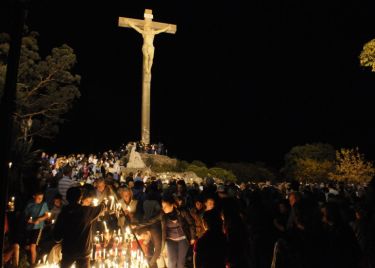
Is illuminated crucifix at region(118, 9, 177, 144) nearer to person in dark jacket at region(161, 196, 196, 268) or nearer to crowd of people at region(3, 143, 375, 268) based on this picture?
crowd of people at region(3, 143, 375, 268)

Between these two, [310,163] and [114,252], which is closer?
[114,252]

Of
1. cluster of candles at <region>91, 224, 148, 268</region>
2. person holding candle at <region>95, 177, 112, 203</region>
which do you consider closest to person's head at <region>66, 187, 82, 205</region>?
cluster of candles at <region>91, 224, 148, 268</region>

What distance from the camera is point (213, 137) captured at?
205 ft

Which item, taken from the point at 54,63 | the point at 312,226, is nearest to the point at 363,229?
the point at 312,226

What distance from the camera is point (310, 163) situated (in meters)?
44.5

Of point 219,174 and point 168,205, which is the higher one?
point 219,174

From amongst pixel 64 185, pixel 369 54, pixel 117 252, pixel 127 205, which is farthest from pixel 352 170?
pixel 117 252

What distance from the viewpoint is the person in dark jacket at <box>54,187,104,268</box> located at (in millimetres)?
4668

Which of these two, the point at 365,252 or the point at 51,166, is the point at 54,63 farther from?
the point at 365,252

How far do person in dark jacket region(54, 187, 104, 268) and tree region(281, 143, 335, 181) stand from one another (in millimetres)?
42059

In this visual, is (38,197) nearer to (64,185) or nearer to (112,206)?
(112,206)

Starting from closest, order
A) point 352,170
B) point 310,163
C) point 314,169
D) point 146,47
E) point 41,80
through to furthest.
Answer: point 41,80
point 146,47
point 352,170
point 314,169
point 310,163

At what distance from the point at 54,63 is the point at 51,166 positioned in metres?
8.77

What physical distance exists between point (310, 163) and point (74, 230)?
43138 mm
